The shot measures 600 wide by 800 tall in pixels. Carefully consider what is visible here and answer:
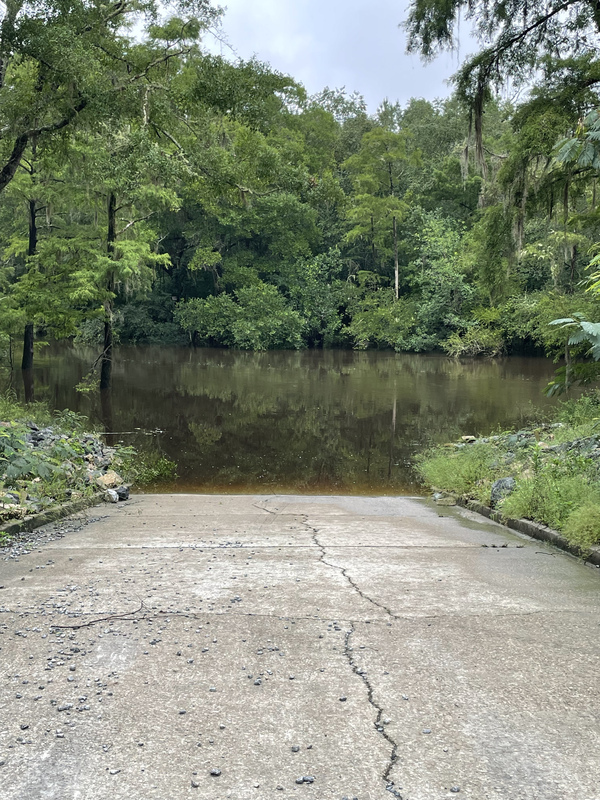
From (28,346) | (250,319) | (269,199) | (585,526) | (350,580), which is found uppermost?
(269,199)

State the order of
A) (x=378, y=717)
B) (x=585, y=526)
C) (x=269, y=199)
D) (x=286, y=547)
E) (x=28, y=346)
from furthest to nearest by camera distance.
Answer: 1. (x=269, y=199)
2. (x=28, y=346)
3. (x=286, y=547)
4. (x=585, y=526)
5. (x=378, y=717)

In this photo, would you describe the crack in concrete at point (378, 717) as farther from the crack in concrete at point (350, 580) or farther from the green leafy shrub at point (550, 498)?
the green leafy shrub at point (550, 498)

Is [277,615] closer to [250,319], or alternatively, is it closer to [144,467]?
[144,467]

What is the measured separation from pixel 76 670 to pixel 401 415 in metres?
18.2

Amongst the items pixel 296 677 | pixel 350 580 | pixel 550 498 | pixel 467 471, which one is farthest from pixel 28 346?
pixel 296 677

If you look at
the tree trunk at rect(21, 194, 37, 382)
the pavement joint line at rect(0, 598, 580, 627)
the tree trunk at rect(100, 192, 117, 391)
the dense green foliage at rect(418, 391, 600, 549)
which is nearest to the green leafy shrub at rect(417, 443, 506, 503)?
the dense green foliage at rect(418, 391, 600, 549)

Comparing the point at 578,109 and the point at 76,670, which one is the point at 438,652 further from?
the point at 578,109

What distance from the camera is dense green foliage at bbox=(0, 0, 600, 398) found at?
12133mm

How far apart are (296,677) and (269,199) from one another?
44.8 meters

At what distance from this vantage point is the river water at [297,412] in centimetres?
1438

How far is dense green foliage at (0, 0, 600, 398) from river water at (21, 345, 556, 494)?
9.63 ft

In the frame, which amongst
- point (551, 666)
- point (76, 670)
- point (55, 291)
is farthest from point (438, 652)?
point (55, 291)

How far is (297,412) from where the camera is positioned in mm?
21391

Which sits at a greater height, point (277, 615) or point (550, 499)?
point (550, 499)
